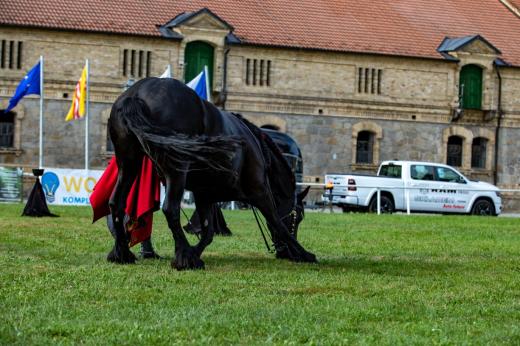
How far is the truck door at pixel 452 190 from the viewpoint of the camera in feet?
125

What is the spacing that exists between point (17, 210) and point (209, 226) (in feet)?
49.7

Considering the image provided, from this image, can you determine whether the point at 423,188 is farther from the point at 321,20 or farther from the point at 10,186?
the point at 321,20

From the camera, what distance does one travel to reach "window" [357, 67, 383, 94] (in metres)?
52.7

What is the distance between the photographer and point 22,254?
42.8 feet

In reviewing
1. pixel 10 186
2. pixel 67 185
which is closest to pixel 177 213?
pixel 67 185

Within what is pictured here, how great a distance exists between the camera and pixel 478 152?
56312mm

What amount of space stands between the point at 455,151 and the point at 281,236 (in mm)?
43776

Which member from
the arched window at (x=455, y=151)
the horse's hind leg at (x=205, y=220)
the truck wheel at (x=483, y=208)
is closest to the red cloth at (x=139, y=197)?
the horse's hind leg at (x=205, y=220)

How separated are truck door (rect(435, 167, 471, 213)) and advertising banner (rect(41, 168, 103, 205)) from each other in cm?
1198

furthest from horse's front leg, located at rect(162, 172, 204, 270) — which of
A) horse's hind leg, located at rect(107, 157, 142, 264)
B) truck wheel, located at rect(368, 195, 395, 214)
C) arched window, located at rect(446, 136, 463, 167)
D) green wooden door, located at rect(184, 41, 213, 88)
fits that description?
arched window, located at rect(446, 136, 463, 167)

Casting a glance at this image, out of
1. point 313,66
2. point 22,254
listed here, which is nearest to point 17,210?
point 22,254

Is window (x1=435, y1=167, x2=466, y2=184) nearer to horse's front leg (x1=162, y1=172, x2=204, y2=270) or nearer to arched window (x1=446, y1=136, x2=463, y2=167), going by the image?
arched window (x1=446, y1=136, x2=463, y2=167)

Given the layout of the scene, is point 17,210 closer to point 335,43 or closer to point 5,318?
point 5,318

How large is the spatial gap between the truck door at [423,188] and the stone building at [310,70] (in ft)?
41.7
